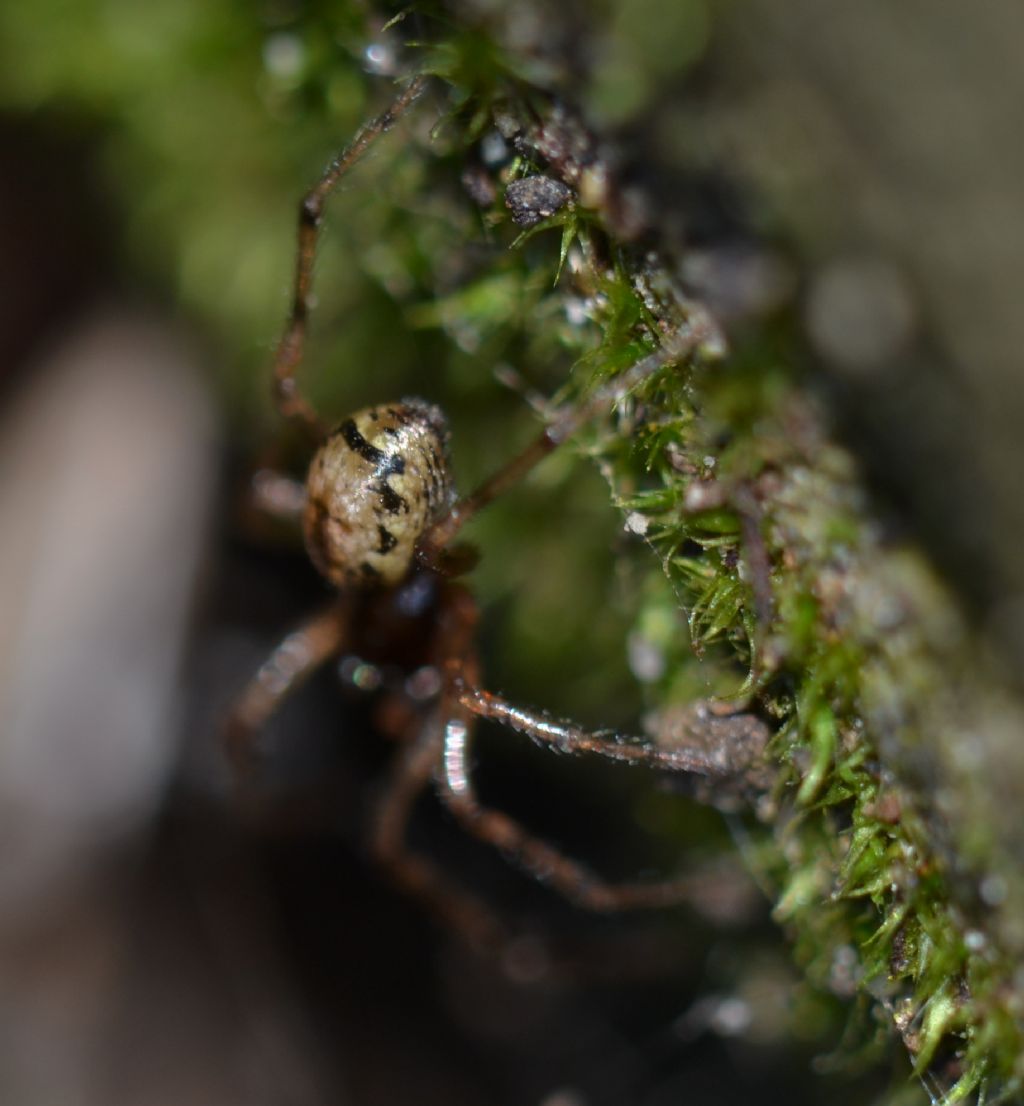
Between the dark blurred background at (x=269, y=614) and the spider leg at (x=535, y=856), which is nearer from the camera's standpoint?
the dark blurred background at (x=269, y=614)

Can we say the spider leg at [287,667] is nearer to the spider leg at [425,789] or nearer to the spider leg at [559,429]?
the spider leg at [425,789]

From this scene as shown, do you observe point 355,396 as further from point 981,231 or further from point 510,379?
point 981,231

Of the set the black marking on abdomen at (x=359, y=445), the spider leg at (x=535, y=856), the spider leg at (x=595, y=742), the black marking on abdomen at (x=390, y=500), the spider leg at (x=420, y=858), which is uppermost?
the black marking on abdomen at (x=359, y=445)

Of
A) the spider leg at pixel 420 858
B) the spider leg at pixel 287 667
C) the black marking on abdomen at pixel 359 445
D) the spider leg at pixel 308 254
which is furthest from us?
the spider leg at pixel 287 667

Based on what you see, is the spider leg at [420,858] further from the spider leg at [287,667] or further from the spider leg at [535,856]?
the spider leg at [287,667]

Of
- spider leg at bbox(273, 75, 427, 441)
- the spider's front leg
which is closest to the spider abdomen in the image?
spider leg at bbox(273, 75, 427, 441)

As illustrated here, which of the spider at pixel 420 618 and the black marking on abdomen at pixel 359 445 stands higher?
the black marking on abdomen at pixel 359 445

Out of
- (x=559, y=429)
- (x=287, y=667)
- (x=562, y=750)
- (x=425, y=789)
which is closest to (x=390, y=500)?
(x=559, y=429)

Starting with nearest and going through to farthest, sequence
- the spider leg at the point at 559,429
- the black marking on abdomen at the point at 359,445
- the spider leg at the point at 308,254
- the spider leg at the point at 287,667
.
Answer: the spider leg at the point at 559,429, the spider leg at the point at 308,254, the black marking on abdomen at the point at 359,445, the spider leg at the point at 287,667

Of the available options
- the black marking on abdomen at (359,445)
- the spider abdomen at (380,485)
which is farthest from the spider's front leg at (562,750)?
the black marking on abdomen at (359,445)
